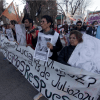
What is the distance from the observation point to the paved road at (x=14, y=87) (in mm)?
2170

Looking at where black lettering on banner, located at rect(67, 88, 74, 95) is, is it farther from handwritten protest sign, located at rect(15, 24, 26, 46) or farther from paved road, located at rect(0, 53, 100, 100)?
handwritten protest sign, located at rect(15, 24, 26, 46)

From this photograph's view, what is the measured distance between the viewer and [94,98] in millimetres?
1416

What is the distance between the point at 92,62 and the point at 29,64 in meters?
1.31

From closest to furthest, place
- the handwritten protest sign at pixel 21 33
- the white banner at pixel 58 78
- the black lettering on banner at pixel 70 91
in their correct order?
the white banner at pixel 58 78
the black lettering on banner at pixel 70 91
the handwritten protest sign at pixel 21 33

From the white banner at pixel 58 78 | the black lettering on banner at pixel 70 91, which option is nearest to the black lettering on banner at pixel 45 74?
the white banner at pixel 58 78

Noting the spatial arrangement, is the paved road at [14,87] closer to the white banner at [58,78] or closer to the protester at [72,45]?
the white banner at [58,78]

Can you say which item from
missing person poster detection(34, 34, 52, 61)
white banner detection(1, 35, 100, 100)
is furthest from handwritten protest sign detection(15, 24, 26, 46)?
missing person poster detection(34, 34, 52, 61)

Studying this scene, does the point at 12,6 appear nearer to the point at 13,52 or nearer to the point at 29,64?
the point at 13,52

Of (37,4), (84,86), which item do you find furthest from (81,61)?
(37,4)

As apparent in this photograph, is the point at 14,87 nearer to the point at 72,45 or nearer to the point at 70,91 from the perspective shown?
the point at 70,91

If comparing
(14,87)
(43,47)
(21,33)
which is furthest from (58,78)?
(14,87)

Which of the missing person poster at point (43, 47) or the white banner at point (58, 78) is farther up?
the missing person poster at point (43, 47)

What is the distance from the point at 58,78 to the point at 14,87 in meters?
1.46

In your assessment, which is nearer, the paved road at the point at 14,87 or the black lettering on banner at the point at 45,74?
the black lettering on banner at the point at 45,74
